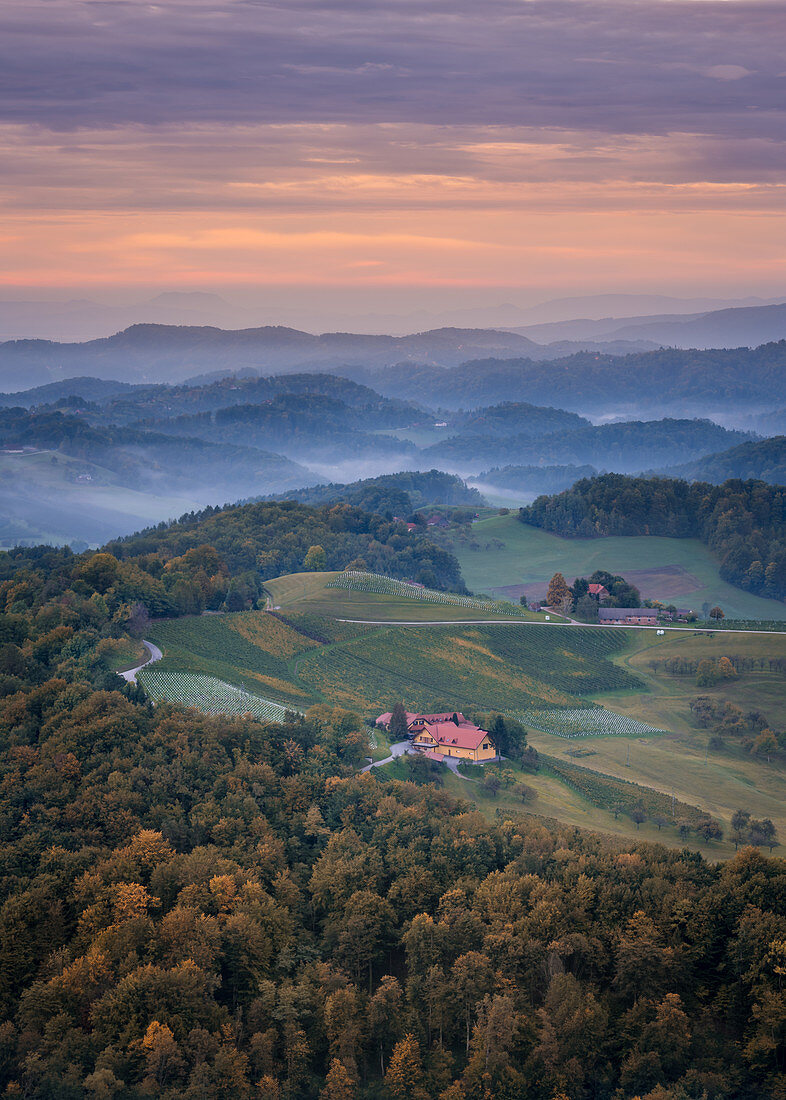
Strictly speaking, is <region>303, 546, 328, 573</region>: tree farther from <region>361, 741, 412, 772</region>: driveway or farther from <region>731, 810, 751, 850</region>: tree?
<region>731, 810, 751, 850</region>: tree

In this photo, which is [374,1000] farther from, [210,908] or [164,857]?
[164,857]

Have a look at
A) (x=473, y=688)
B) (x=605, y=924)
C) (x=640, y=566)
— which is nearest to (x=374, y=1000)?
(x=605, y=924)

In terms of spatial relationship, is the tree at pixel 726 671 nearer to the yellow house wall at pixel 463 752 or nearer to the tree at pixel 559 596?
the tree at pixel 559 596

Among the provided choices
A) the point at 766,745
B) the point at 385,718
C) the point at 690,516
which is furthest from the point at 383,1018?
the point at 690,516

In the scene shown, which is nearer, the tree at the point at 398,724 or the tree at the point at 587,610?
the tree at the point at 398,724

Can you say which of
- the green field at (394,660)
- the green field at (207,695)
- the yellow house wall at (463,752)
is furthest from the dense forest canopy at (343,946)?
the green field at (394,660)

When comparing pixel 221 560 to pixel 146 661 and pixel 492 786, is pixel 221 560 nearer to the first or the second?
pixel 146 661
